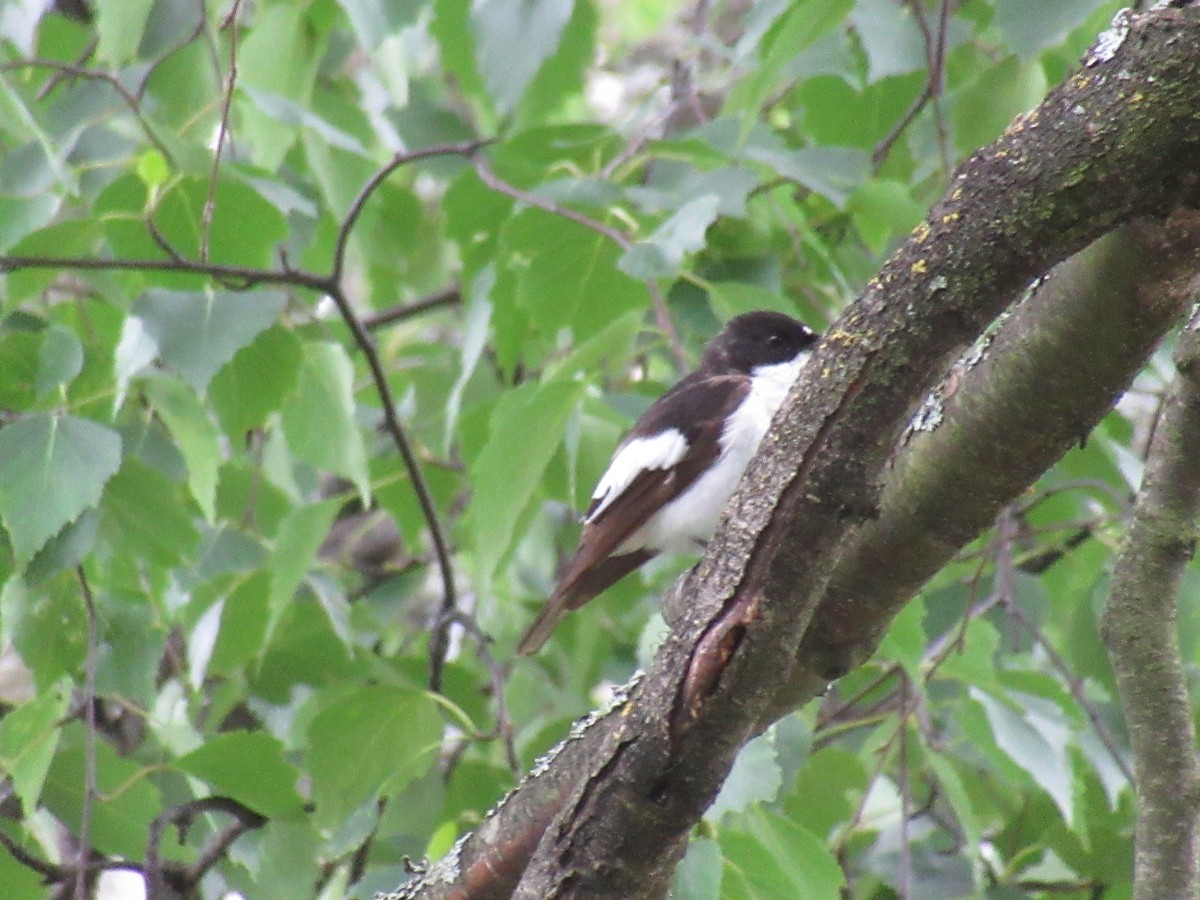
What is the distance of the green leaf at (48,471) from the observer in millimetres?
2482

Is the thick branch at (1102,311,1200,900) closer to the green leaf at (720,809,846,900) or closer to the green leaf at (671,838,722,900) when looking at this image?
the green leaf at (720,809,846,900)

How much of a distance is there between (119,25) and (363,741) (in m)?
1.41

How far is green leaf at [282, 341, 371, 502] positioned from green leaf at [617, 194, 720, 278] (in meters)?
0.79

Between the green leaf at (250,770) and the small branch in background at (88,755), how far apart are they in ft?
0.72

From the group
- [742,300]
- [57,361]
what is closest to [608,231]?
[742,300]

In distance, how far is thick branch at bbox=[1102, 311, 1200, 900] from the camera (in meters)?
2.04

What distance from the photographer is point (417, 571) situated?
14.7 ft

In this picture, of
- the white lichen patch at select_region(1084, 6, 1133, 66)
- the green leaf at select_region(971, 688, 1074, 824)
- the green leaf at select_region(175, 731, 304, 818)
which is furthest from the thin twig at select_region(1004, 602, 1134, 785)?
the white lichen patch at select_region(1084, 6, 1133, 66)

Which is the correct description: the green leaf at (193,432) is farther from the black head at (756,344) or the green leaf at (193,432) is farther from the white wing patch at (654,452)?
the black head at (756,344)

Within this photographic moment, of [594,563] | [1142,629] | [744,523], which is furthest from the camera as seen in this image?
[594,563]

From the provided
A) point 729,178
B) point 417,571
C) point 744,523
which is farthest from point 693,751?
point 417,571

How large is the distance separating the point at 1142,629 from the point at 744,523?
0.83 m

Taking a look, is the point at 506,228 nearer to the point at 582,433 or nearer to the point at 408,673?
the point at 582,433

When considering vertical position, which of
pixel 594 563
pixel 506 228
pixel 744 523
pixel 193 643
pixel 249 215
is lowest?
pixel 594 563
